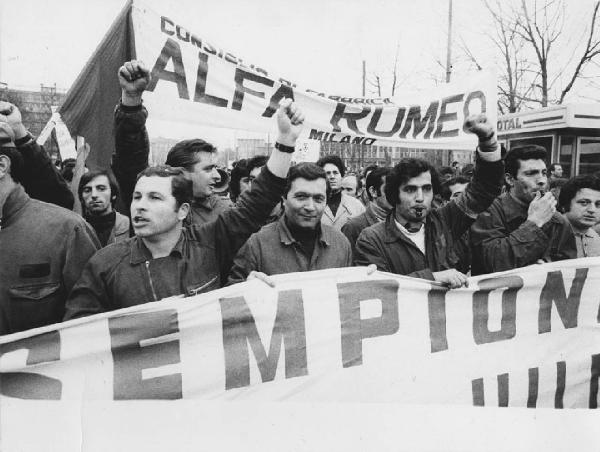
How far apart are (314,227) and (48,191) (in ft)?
5.25

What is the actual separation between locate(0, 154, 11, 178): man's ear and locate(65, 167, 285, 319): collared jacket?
58 centimetres

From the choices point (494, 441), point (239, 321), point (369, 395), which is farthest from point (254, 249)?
point (494, 441)

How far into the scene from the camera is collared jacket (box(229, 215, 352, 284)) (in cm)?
303

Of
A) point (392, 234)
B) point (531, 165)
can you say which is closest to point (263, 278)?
point (392, 234)

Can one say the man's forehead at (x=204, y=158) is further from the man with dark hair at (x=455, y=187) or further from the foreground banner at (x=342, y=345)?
the man with dark hair at (x=455, y=187)

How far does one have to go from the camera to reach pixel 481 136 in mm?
3383

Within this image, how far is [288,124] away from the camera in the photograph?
109 inches

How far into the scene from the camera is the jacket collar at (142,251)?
8.47 ft

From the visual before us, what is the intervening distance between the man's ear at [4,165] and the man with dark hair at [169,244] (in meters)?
0.58

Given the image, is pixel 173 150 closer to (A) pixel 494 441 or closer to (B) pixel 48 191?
(B) pixel 48 191

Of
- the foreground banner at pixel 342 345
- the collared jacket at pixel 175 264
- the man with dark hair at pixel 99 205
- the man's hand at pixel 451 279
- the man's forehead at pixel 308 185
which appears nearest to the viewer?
the foreground banner at pixel 342 345

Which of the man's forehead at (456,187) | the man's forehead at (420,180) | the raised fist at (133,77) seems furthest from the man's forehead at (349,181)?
the raised fist at (133,77)

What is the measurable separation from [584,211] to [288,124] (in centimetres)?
234

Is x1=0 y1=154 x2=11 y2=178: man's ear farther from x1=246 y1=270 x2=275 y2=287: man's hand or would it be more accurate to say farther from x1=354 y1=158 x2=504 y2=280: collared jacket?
x1=354 y1=158 x2=504 y2=280: collared jacket
